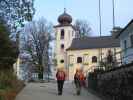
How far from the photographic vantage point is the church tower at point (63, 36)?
99.8 m

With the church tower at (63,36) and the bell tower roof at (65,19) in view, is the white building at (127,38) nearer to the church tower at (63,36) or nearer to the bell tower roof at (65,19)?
the church tower at (63,36)

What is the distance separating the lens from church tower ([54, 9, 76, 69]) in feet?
327

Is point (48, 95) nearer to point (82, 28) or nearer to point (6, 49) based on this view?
point (6, 49)

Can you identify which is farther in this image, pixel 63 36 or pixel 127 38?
pixel 63 36

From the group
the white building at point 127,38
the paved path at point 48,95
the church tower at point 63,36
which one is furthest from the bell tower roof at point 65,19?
the paved path at point 48,95

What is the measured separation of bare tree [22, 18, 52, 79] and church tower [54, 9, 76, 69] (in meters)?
19.3

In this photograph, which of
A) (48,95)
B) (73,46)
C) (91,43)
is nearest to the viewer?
(48,95)

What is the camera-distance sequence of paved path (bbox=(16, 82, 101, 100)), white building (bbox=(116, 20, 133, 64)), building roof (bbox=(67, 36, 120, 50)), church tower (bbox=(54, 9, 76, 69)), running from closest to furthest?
1. paved path (bbox=(16, 82, 101, 100))
2. white building (bbox=(116, 20, 133, 64))
3. building roof (bbox=(67, 36, 120, 50))
4. church tower (bbox=(54, 9, 76, 69))

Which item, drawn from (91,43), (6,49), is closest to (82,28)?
(91,43)

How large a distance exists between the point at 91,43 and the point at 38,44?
77.1 feet

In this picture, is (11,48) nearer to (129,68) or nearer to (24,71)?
(129,68)

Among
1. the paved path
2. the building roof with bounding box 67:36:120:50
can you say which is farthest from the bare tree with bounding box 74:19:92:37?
the paved path

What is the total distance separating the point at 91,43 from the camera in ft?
325

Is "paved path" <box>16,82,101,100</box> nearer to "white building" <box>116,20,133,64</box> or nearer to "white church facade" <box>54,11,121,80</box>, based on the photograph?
"white building" <box>116,20,133,64</box>
